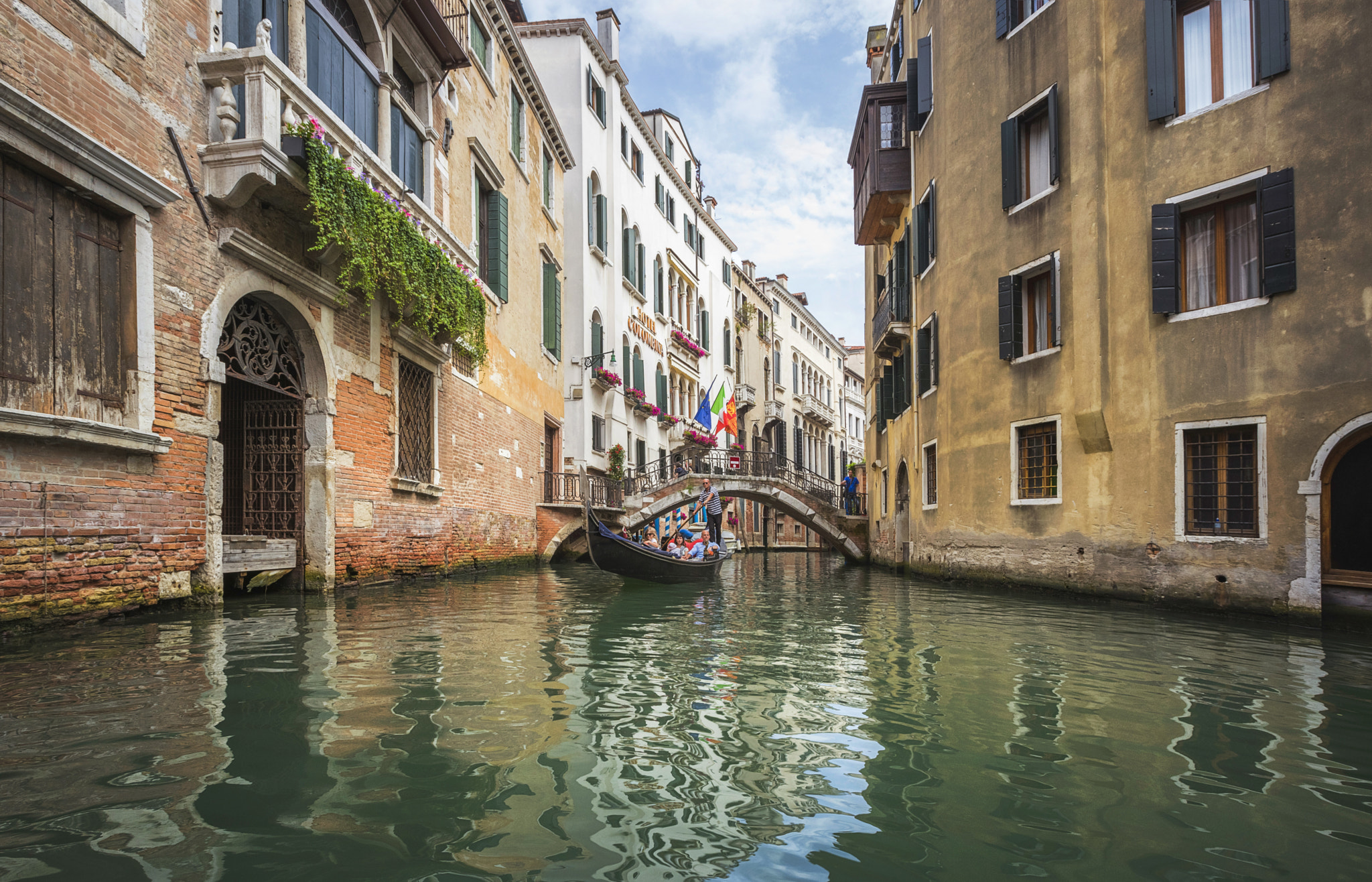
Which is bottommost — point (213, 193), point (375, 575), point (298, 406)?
point (375, 575)

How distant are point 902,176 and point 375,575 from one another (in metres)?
11.2

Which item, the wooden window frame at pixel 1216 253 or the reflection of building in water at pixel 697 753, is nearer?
the reflection of building in water at pixel 697 753

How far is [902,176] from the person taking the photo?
1578 centimetres

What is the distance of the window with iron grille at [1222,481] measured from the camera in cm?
833

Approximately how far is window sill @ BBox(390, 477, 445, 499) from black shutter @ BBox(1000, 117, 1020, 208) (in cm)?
790

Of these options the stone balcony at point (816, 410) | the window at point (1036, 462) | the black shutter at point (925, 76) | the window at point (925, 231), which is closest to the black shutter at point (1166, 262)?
the window at point (1036, 462)

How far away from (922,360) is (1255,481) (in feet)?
21.6

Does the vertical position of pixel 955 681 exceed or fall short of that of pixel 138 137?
it falls short

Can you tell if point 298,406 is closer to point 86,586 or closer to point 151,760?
point 86,586

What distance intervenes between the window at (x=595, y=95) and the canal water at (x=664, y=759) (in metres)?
16.9

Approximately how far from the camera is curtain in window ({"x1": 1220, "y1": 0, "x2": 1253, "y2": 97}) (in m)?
8.57

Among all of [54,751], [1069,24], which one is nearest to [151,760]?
[54,751]

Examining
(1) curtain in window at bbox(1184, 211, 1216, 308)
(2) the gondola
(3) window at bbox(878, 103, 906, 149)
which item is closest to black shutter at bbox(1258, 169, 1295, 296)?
(1) curtain in window at bbox(1184, 211, 1216, 308)

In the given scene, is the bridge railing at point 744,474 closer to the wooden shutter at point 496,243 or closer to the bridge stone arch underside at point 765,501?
the bridge stone arch underside at point 765,501
